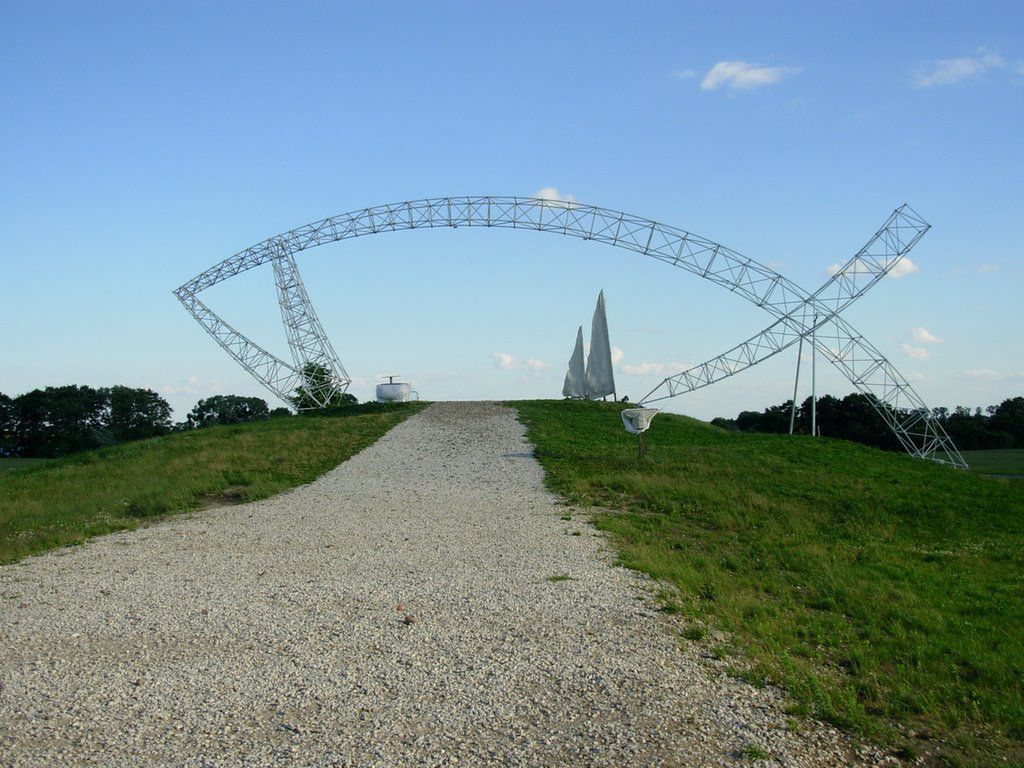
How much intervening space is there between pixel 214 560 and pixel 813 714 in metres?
9.42

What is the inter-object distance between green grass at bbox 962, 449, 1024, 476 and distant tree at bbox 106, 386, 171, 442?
56539mm

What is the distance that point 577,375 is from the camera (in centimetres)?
4159

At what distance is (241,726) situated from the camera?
6.52 metres

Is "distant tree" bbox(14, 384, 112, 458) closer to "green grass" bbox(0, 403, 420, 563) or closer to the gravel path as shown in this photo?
"green grass" bbox(0, 403, 420, 563)

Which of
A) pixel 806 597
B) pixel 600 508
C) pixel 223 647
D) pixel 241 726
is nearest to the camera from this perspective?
pixel 241 726

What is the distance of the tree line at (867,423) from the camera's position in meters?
57.7

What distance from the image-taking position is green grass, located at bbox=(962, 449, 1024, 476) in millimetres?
36438

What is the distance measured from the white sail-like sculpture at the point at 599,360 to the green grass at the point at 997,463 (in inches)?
594

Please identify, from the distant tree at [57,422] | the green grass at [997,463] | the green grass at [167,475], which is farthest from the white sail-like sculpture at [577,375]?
the distant tree at [57,422]

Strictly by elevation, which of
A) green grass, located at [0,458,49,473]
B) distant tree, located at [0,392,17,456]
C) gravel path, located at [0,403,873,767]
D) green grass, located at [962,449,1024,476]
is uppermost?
distant tree, located at [0,392,17,456]

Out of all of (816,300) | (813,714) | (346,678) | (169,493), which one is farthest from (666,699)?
(816,300)

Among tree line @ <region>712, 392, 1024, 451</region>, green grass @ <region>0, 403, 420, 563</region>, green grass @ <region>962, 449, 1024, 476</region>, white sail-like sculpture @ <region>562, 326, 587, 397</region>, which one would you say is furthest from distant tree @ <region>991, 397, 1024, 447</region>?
green grass @ <region>0, 403, 420, 563</region>

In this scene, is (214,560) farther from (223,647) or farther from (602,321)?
(602,321)

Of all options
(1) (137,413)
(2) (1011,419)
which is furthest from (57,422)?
(2) (1011,419)
